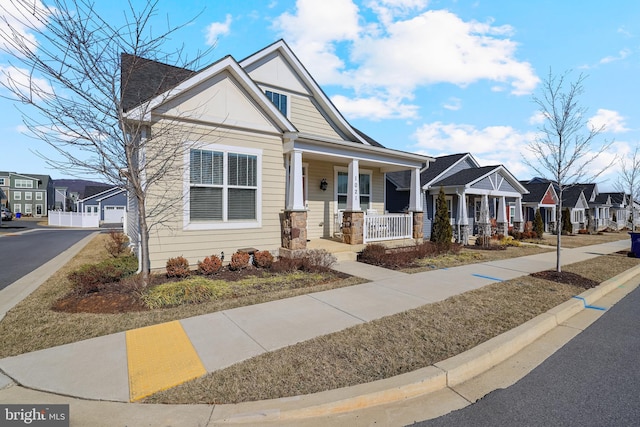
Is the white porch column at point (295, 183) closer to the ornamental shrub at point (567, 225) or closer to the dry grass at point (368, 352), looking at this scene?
the dry grass at point (368, 352)

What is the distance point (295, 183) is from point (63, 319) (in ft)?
18.9

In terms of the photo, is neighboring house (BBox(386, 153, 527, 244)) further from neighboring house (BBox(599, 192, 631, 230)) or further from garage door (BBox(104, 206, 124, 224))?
garage door (BBox(104, 206, 124, 224))

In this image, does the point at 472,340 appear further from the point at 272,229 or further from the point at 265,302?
the point at 272,229

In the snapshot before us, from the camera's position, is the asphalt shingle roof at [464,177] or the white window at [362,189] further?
the asphalt shingle roof at [464,177]

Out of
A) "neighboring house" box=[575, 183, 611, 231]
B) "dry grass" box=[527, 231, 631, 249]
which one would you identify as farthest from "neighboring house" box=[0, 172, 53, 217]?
"neighboring house" box=[575, 183, 611, 231]

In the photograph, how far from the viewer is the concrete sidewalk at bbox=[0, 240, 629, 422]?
299 centimetres

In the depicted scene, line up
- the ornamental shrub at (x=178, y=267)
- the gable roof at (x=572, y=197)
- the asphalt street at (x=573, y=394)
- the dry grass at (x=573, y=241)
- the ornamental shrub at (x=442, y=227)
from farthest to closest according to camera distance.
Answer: the gable roof at (x=572, y=197)
the dry grass at (x=573, y=241)
the ornamental shrub at (x=442, y=227)
the ornamental shrub at (x=178, y=267)
the asphalt street at (x=573, y=394)

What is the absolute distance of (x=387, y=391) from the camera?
288 cm

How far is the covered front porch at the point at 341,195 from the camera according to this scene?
8.90 m

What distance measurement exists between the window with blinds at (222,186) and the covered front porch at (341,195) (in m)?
1.14

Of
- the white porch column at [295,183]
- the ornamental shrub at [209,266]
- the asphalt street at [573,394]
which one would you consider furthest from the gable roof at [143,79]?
the asphalt street at [573,394]

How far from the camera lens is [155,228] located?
283 inches

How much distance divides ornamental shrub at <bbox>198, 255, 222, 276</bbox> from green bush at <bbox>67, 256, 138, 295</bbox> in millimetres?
1454

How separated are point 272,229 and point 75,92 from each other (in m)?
5.29
